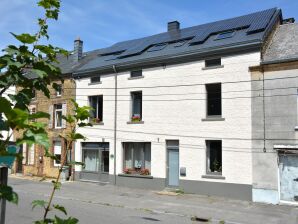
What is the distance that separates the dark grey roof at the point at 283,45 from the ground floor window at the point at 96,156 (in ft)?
37.9

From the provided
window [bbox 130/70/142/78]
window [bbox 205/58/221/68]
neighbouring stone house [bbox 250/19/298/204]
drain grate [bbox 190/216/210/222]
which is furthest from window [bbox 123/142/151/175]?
drain grate [bbox 190/216/210/222]

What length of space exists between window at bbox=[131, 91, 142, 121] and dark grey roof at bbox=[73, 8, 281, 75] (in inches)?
81.5

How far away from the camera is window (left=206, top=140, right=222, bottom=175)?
752 inches

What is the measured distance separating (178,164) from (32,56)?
61.0 feet

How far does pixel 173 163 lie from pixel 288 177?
20.7 feet

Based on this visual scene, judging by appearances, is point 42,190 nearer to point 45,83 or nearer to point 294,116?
point 294,116

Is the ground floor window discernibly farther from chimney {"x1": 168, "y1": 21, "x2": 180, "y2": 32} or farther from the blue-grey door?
the blue-grey door

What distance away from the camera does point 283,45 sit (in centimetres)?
1872

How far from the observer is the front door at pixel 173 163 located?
20.5m

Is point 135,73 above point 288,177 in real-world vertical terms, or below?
above

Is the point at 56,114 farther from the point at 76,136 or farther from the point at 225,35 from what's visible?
the point at 76,136

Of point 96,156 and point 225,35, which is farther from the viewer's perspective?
point 96,156

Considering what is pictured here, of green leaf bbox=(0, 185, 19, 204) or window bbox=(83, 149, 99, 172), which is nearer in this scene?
green leaf bbox=(0, 185, 19, 204)

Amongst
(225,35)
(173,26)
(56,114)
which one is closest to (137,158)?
(56,114)
